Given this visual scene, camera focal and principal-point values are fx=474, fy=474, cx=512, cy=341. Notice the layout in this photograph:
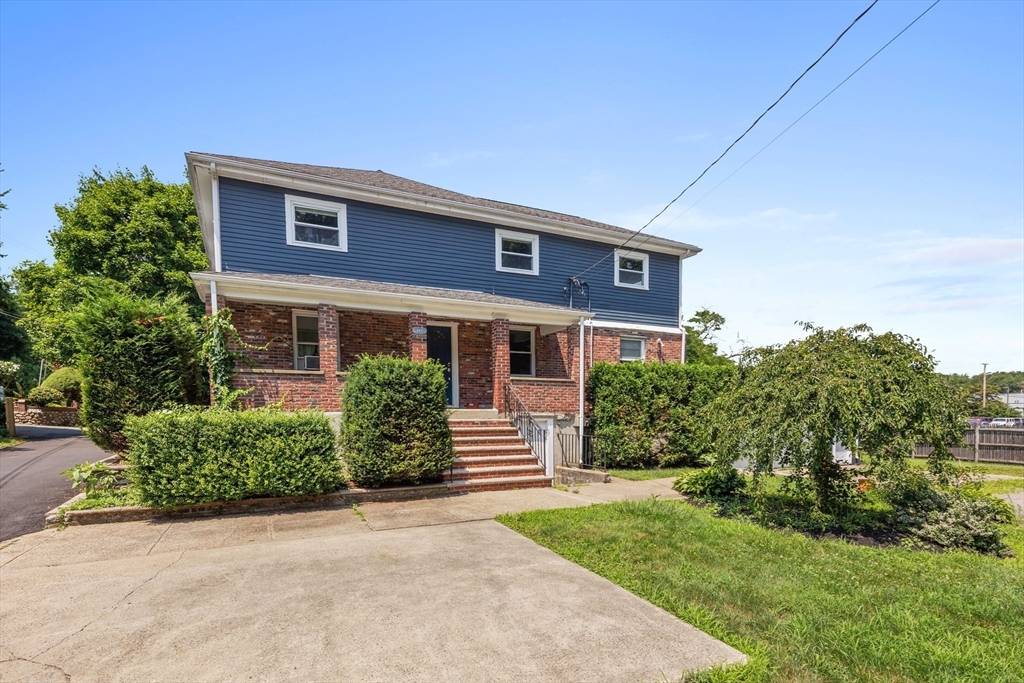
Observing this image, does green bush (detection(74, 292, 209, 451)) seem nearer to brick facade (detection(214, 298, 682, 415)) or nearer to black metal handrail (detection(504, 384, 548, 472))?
brick facade (detection(214, 298, 682, 415))

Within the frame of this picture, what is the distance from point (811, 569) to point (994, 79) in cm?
714

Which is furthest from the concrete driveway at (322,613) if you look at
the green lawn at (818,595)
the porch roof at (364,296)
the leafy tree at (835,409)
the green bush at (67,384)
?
the green bush at (67,384)

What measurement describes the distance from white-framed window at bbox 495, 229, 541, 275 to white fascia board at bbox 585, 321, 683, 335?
8.46 feet

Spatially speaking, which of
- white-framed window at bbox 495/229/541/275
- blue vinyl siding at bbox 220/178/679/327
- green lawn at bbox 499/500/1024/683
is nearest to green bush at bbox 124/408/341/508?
green lawn at bbox 499/500/1024/683

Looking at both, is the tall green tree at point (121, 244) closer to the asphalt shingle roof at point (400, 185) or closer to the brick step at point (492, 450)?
the asphalt shingle roof at point (400, 185)

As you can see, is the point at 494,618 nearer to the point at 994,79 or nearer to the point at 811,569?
the point at 811,569

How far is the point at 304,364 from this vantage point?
38.3ft

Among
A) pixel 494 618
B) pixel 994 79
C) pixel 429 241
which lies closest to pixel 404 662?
pixel 494 618

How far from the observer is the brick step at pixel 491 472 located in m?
8.85

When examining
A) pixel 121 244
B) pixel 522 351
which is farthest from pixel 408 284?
pixel 121 244

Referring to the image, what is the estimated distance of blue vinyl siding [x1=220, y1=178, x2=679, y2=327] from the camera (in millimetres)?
11047

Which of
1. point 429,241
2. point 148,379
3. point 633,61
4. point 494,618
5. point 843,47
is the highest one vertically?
point 633,61

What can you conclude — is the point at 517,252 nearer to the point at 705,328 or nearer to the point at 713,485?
the point at 713,485

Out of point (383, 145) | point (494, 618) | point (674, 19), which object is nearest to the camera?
point (494, 618)
